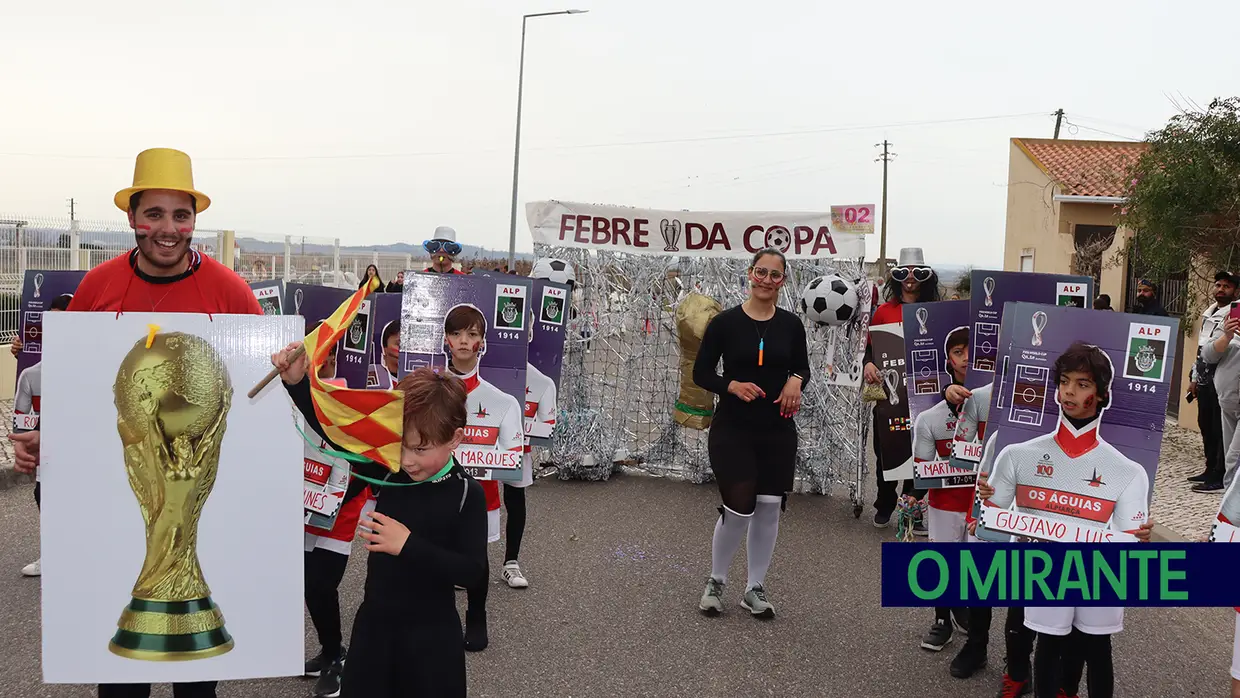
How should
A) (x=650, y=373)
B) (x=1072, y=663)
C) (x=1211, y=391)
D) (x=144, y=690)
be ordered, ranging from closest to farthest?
1. (x=144, y=690)
2. (x=1072, y=663)
3. (x=650, y=373)
4. (x=1211, y=391)

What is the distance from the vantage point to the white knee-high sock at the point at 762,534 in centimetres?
541

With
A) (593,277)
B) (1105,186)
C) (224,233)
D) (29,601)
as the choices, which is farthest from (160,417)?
(1105,186)

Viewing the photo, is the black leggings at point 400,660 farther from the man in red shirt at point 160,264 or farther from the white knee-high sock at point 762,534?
the white knee-high sock at point 762,534

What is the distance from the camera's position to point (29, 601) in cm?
525

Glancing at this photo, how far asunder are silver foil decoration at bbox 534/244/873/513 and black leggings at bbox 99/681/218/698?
5765mm

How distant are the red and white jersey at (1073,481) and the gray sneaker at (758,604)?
1.79 m

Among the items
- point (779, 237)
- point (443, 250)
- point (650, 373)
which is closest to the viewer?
point (443, 250)

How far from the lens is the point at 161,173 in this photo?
10.5 ft

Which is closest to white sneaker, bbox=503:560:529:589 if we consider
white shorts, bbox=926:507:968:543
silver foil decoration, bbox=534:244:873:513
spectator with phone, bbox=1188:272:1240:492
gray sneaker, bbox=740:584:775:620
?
gray sneaker, bbox=740:584:775:620

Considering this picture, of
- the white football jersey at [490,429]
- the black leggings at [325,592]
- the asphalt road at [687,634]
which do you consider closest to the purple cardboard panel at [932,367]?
the asphalt road at [687,634]

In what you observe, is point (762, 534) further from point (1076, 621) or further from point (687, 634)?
point (1076, 621)

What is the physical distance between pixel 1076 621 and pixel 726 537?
2.02m

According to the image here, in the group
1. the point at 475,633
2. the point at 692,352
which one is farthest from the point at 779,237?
the point at 475,633

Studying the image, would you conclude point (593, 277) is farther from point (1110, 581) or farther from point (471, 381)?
point (1110, 581)
